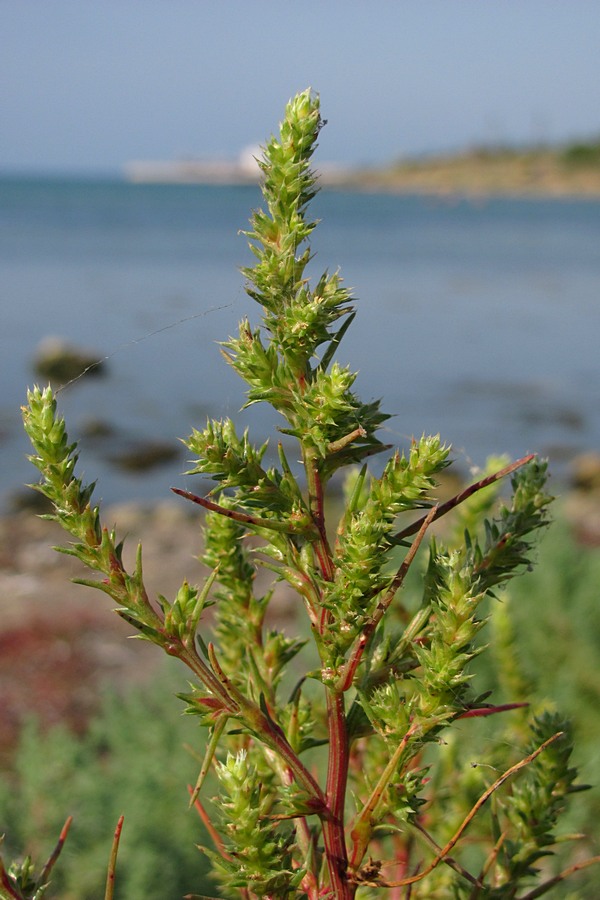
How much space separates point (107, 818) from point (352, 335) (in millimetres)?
17671

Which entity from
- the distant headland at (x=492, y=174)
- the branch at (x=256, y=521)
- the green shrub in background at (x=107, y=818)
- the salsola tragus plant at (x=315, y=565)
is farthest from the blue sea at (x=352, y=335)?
the distant headland at (x=492, y=174)

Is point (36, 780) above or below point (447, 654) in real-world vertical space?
below

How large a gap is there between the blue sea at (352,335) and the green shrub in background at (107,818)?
1.35m

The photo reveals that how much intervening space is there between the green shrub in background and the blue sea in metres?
1.35

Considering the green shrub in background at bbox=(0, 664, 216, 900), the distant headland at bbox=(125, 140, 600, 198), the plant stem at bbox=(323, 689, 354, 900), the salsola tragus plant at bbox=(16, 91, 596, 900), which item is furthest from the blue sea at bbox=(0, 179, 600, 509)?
the distant headland at bbox=(125, 140, 600, 198)

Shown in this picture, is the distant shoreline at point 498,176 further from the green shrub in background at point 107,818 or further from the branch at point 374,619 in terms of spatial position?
the branch at point 374,619

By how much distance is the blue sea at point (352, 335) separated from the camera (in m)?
15.0

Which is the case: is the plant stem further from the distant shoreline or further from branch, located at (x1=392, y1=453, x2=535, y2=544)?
the distant shoreline

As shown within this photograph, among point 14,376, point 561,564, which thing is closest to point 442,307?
point 14,376

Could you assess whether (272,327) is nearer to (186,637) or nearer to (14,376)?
(186,637)

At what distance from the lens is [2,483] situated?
43.6 feet

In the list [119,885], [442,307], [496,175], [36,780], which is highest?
[496,175]

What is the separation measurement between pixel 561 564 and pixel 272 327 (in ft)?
16.6

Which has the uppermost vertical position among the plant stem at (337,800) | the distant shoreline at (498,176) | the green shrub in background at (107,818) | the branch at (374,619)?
the distant shoreline at (498,176)
